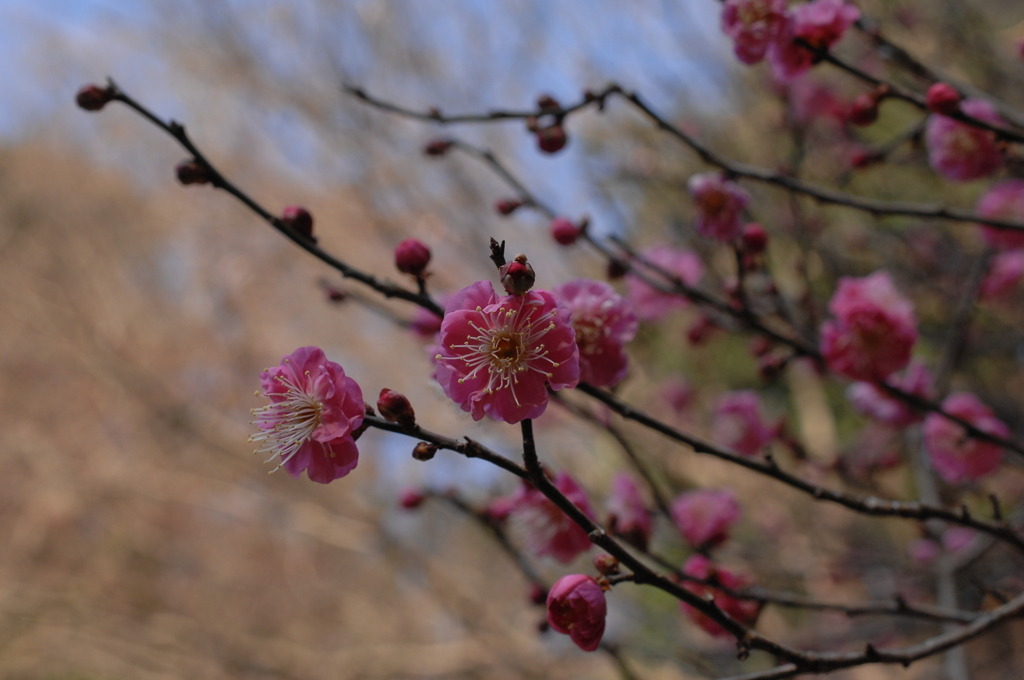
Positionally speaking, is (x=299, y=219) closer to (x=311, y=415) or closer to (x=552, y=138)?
(x=311, y=415)

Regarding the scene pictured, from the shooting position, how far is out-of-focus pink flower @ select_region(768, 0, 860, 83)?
1.22 meters

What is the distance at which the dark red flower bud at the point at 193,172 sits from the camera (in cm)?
105

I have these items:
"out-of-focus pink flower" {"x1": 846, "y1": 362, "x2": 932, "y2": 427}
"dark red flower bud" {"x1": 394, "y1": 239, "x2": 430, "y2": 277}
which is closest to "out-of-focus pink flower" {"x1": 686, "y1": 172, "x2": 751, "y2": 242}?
"out-of-focus pink flower" {"x1": 846, "y1": 362, "x2": 932, "y2": 427}

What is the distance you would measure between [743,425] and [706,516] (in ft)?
1.93

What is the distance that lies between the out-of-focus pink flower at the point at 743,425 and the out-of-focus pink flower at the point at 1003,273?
111 cm

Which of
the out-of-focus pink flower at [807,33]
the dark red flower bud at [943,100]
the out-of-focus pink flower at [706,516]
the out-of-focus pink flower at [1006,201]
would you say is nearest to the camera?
the dark red flower bud at [943,100]

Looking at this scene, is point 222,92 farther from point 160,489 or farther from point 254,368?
point 160,489

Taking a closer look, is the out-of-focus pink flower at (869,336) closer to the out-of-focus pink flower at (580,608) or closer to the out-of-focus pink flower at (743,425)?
the out-of-focus pink flower at (743,425)

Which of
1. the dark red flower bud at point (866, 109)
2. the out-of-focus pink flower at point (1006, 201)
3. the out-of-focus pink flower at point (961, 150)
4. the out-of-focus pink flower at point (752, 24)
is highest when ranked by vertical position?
the out-of-focus pink flower at point (1006, 201)

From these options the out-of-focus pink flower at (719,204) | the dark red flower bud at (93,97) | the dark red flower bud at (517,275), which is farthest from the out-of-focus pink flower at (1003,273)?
the dark red flower bud at (93,97)

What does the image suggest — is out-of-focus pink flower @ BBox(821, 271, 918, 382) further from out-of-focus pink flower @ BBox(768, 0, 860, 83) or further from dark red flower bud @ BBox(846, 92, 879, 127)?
out-of-focus pink flower @ BBox(768, 0, 860, 83)

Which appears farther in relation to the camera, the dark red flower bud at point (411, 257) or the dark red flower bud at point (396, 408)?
the dark red flower bud at point (411, 257)

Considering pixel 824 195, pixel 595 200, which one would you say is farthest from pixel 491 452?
pixel 595 200

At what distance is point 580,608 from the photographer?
2.64 ft
